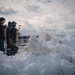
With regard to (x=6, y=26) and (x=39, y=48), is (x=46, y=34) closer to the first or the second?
(x=6, y=26)

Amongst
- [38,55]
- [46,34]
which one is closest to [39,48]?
[38,55]

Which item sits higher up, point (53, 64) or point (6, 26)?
point (6, 26)

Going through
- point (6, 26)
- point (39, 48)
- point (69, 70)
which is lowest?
point (69, 70)

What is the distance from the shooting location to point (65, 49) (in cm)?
1026

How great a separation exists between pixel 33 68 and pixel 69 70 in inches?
48.5

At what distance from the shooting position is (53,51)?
962cm

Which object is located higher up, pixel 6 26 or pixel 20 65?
pixel 6 26

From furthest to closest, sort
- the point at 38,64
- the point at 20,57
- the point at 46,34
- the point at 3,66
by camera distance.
→ the point at 46,34 → the point at 20,57 → the point at 38,64 → the point at 3,66

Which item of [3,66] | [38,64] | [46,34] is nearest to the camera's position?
[3,66]

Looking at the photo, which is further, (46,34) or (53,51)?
(46,34)

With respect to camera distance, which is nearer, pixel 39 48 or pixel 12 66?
pixel 12 66

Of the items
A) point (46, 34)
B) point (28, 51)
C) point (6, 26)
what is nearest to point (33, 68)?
point (28, 51)

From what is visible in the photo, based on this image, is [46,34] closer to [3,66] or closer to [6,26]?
[6,26]

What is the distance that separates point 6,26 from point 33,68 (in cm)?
382
